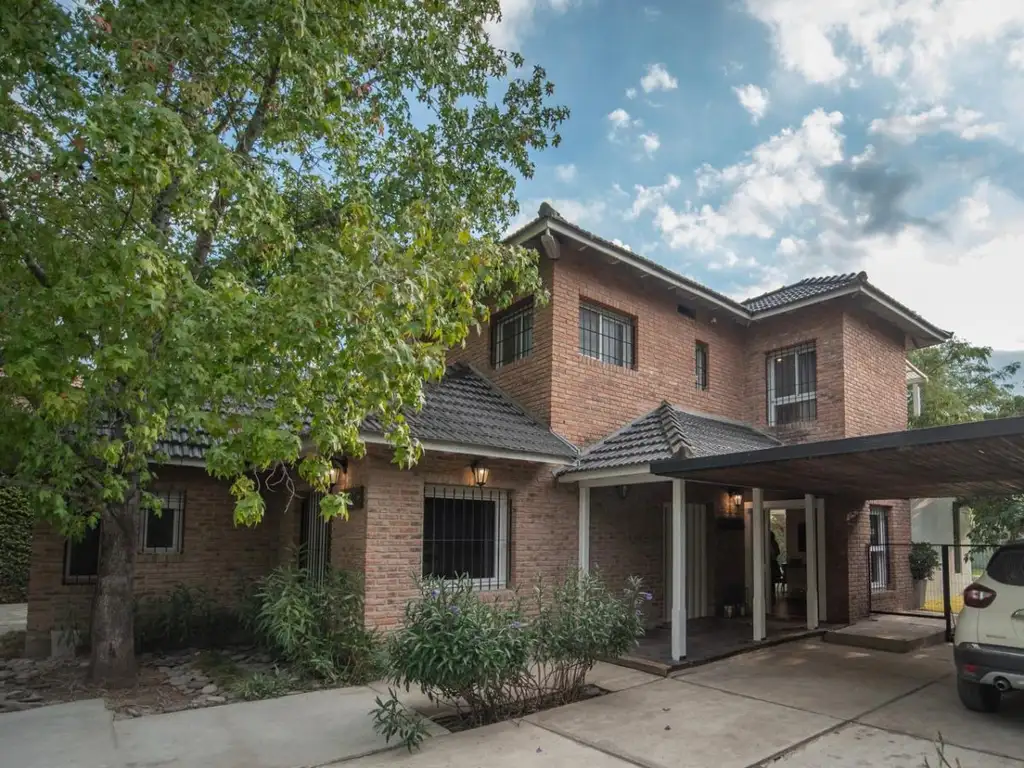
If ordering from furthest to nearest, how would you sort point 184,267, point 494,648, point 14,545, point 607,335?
point 14,545
point 607,335
point 494,648
point 184,267

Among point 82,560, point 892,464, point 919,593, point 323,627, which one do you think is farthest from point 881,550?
point 82,560

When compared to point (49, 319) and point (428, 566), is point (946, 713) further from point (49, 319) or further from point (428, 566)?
point (49, 319)

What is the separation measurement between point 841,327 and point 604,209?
294 inches

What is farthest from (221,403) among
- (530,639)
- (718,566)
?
(718,566)

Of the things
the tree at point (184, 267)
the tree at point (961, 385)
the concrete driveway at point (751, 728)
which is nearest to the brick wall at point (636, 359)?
the tree at point (184, 267)

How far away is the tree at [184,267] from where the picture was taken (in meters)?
4.45

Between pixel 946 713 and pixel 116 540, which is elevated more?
pixel 116 540

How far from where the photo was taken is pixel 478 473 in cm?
900

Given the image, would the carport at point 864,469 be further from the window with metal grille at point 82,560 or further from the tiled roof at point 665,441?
the window with metal grille at point 82,560

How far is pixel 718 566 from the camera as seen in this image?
483 inches

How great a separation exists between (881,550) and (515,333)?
8827mm

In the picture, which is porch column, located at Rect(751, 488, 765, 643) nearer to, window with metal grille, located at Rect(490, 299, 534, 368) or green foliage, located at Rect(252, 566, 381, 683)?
window with metal grille, located at Rect(490, 299, 534, 368)

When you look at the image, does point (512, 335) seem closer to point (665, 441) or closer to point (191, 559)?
point (665, 441)

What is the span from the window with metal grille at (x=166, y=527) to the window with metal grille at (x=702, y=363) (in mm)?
9399
